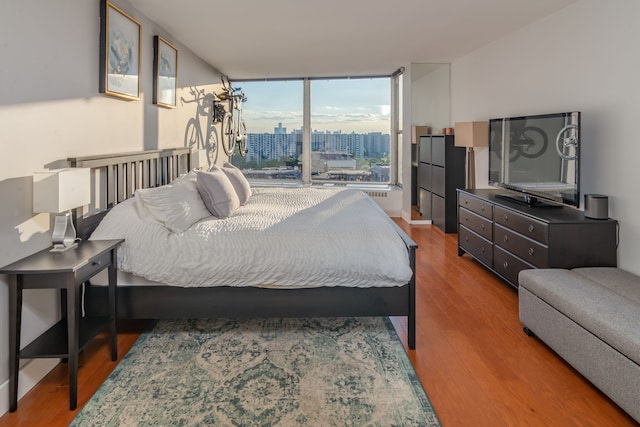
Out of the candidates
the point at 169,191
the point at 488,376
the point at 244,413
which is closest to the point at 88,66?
the point at 169,191

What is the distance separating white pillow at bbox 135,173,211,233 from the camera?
2639mm

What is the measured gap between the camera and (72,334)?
73.7 inches

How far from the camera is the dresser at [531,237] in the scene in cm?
288

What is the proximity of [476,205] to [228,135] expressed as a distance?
4162mm

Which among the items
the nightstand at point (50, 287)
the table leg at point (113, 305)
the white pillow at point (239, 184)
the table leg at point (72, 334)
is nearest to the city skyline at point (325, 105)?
the white pillow at point (239, 184)

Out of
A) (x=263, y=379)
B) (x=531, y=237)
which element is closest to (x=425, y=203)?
(x=531, y=237)

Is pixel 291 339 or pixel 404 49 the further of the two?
pixel 404 49

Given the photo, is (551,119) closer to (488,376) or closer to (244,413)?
(488,376)

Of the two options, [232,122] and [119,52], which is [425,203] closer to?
[232,122]

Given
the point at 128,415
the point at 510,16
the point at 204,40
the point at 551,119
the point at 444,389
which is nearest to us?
the point at 128,415

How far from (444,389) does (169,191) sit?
216cm

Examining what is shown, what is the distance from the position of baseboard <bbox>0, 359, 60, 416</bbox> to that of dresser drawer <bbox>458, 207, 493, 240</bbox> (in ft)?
11.6

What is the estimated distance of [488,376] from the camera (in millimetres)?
2184

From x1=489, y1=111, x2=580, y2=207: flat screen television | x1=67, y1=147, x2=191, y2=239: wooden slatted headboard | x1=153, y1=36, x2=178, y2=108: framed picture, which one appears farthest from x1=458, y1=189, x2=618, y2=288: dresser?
x1=153, y1=36, x2=178, y2=108: framed picture
